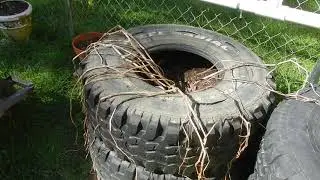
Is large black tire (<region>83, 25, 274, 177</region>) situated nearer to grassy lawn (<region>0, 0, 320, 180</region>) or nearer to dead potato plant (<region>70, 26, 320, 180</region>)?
dead potato plant (<region>70, 26, 320, 180</region>)

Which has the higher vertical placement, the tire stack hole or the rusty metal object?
the tire stack hole

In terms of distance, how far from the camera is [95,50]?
2.37 metres

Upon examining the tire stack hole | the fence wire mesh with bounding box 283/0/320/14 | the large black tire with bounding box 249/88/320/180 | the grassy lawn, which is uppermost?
the fence wire mesh with bounding box 283/0/320/14

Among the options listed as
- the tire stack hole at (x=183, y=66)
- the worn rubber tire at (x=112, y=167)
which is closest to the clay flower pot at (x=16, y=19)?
the tire stack hole at (x=183, y=66)

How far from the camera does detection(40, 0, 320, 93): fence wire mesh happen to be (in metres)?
3.75

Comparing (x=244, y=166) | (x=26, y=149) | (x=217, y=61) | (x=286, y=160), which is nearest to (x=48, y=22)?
(x=26, y=149)

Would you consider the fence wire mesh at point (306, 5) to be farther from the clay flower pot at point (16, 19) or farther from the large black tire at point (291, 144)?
the clay flower pot at point (16, 19)

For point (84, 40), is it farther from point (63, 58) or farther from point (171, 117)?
point (171, 117)

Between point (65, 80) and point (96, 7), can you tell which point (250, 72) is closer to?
point (65, 80)

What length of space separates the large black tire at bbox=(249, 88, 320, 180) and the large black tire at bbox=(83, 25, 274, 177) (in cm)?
13

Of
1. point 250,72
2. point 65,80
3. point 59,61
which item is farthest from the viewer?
Answer: point 59,61

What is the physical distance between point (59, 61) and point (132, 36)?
1.27 meters

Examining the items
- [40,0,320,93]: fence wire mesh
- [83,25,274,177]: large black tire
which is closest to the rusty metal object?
[83,25,274,177]: large black tire

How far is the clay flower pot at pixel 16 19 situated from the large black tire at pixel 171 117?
1637 millimetres
